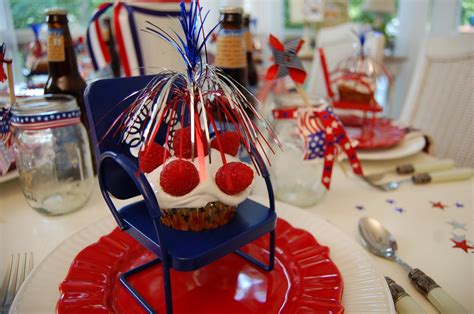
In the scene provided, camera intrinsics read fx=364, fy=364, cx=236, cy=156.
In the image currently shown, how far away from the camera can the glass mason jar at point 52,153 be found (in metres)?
0.53

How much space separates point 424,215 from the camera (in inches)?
23.1

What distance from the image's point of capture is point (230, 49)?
75 centimetres

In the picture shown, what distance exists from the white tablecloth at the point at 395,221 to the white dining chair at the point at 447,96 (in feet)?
1.51

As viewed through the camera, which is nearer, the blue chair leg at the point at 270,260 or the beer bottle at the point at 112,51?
the blue chair leg at the point at 270,260

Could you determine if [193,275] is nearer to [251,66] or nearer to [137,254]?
[137,254]

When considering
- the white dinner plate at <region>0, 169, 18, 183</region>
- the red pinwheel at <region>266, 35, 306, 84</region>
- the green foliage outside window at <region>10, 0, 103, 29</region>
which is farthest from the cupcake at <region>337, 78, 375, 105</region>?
the green foliage outside window at <region>10, 0, 103, 29</region>

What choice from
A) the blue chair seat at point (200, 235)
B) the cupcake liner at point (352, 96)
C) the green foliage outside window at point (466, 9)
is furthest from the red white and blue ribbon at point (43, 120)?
the green foliage outside window at point (466, 9)

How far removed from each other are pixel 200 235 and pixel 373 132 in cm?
62

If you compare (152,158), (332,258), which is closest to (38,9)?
(152,158)

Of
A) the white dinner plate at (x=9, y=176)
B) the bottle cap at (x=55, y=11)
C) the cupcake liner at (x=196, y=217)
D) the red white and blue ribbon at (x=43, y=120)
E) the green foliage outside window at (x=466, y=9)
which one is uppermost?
the green foliage outside window at (x=466, y=9)

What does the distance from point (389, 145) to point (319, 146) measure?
279 millimetres

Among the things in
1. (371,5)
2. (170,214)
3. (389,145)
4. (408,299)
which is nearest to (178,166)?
(170,214)

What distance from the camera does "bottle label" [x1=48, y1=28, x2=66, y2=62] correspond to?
0.66 m

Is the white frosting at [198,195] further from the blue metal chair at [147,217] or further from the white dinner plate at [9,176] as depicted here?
the white dinner plate at [9,176]
